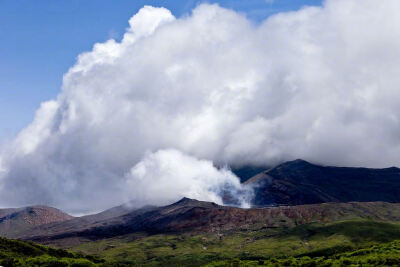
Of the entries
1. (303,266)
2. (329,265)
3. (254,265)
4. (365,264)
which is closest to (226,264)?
(254,265)

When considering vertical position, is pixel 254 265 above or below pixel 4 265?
below

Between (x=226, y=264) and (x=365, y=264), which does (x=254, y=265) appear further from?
(x=365, y=264)

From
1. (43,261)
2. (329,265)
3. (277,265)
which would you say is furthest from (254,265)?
(43,261)

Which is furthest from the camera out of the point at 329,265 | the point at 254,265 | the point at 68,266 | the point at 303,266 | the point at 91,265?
the point at 91,265

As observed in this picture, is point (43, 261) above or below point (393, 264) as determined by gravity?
above

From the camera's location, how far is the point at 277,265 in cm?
13600

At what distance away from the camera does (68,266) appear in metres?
156

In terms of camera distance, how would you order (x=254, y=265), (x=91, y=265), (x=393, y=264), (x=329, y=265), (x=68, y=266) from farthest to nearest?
(x=91, y=265), (x=68, y=266), (x=254, y=265), (x=329, y=265), (x=393, y=264)

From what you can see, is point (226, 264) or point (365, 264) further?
point (226, 264)

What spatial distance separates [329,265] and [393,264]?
57.8 ft

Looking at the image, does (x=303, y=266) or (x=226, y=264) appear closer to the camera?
(x=303, y=266)

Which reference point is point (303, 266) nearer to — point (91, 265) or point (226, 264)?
point (226, 264)

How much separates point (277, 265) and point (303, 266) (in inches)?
326

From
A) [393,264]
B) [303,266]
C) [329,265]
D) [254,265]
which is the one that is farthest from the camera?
[254,265]
